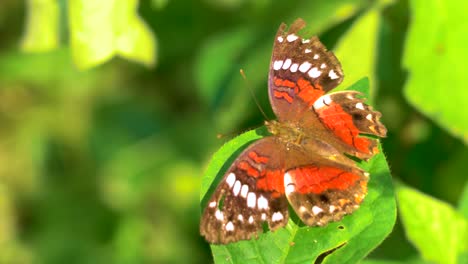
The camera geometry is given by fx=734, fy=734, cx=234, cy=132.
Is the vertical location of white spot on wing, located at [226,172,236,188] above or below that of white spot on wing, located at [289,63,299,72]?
below

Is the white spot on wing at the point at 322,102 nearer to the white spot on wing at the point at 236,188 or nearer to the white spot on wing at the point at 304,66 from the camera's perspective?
the white spot on wing at the point at 304,66

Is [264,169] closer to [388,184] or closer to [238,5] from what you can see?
[388,184]

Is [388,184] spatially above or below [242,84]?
above

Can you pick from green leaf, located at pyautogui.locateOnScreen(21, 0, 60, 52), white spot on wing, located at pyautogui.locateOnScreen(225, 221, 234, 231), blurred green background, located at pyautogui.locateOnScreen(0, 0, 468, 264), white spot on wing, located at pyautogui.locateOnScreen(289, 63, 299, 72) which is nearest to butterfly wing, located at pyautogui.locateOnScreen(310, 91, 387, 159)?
white spot on wing, located at pyautogui.locateOnScreen(289, 63, 299, 72)

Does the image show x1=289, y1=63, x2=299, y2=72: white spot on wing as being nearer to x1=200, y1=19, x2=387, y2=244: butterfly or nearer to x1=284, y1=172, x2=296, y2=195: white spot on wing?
x1=200, y1=19, x2=387, y2=244: butterfly

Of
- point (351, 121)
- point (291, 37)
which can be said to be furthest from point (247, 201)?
point (291, 37)

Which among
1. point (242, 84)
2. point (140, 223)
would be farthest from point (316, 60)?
point (140, 223)
